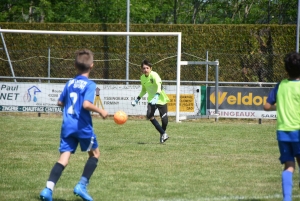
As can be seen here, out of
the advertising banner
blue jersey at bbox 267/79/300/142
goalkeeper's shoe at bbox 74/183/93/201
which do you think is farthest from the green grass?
the advertising banner

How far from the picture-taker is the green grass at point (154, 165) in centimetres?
776

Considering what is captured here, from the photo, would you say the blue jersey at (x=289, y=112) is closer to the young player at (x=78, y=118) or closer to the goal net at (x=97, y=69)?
the young player at (x=78, y=118)

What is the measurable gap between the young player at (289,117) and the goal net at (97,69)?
1177 cm

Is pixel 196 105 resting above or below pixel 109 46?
below

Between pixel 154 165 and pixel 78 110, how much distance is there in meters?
3.46

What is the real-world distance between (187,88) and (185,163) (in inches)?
420

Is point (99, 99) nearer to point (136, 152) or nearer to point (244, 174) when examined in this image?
point (136, 152)

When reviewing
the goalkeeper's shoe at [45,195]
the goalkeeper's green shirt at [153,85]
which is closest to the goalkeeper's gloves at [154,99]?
the goalkeeper's green shirt at [153,85]

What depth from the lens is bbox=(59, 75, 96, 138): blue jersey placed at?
22.6ft

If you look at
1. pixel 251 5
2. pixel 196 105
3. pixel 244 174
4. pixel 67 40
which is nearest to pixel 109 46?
pixel 67 40

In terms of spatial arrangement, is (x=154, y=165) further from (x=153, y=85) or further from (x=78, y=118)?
(x=153, y=85)

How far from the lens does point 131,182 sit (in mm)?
8492

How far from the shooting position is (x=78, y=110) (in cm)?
693

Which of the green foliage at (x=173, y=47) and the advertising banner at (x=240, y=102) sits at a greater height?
the green foliage at (x=173, y=47)
